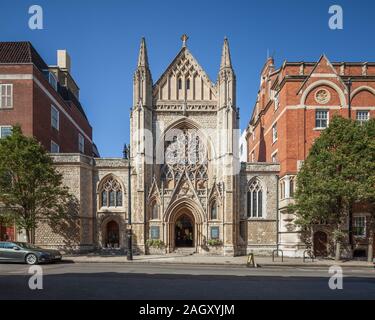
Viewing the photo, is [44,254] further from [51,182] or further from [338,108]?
[338,108]

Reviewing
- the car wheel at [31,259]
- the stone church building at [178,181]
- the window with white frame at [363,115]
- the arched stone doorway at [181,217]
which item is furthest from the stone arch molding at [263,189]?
the car wheel at [31,259]

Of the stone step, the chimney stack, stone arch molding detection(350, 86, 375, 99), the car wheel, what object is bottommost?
the stone step

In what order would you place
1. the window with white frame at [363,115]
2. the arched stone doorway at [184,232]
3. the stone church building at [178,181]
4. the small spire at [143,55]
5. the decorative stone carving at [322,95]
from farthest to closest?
1. the arched stone doorway at [184,232]
2. the small spire at [143,55]
3. the window with white frame at [363,115]
4. the decorative stone carving at [322,95]
5. the stone church building at [178,181]

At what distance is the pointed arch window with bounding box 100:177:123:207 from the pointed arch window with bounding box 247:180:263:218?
11.1 meters

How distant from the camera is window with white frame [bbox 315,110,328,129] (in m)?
28.0

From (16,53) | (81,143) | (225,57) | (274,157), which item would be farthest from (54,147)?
(274,157)

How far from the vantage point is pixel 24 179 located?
22500 mm

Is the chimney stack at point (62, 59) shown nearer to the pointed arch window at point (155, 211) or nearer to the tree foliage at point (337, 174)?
the pointed arch window at point (155, 211)

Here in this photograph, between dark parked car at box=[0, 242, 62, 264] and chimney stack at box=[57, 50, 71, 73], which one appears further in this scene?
chimney stack at box=[57, 50, 71, 73]

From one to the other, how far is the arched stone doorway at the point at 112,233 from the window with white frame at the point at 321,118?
19183 mm

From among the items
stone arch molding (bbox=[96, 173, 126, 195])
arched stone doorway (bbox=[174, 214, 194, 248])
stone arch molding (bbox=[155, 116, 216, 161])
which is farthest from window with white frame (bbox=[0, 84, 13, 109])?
arched stone doorway (bbox=[174, 214, 194, 248])

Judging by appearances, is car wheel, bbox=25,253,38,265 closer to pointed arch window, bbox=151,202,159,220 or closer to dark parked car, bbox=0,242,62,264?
dark parked car, bbox=0,242,62,264

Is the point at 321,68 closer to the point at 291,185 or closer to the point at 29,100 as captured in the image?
the point at 291,185

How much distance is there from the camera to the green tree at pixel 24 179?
72.8 feet
